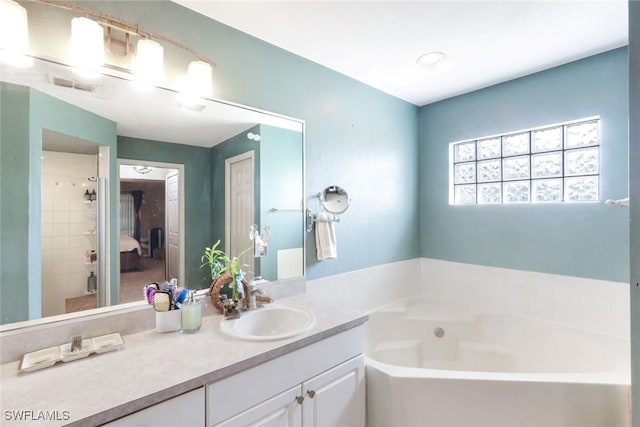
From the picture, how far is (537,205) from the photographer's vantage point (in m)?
2.19

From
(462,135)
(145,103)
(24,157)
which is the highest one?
(462,135)

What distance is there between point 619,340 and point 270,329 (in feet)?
7.32

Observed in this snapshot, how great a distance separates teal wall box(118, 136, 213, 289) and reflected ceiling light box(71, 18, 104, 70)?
403 mm

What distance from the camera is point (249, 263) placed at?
5.59 ft

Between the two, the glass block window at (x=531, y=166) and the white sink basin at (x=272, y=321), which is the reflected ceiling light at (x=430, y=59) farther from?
the white sink basin at (x=272, y=321)

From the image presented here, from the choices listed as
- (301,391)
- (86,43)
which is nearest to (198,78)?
(86,43)

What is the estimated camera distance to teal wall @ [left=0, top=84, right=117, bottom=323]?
3.43 ft

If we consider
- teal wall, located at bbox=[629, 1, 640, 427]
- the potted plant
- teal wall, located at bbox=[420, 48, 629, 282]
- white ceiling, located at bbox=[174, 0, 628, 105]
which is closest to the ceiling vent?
white ceiling, located at bbox=[174, 0, 628, 105]

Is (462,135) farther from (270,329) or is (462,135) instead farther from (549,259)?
(270,329)

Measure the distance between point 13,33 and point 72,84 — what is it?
211 mm

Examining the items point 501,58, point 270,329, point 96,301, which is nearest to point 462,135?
point 501,58

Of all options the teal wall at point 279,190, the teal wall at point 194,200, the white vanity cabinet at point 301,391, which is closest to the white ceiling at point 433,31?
the teal wall at point 279,190

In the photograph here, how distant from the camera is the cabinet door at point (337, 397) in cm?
125

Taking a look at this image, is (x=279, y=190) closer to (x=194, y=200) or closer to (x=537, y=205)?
(x=194, y=200)
